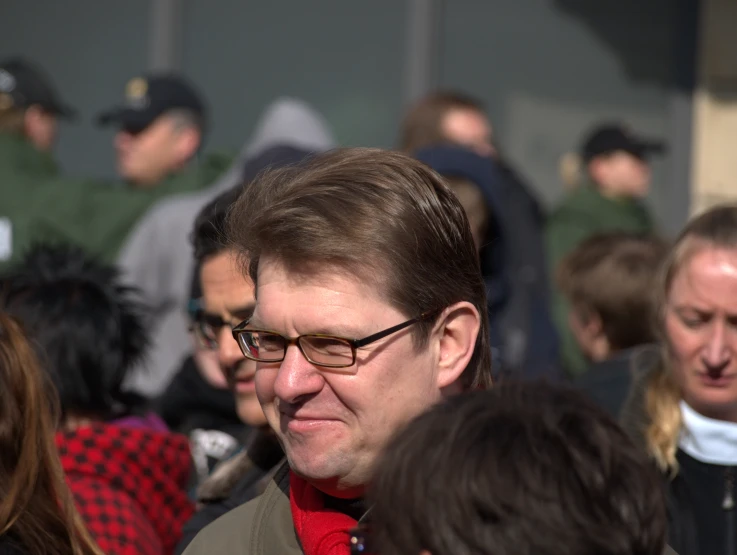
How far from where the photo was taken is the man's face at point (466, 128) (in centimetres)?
544

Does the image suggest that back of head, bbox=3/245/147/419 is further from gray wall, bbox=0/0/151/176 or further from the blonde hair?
gray wall, bbox=0/0/151/176

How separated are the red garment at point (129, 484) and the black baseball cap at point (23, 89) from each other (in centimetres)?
359

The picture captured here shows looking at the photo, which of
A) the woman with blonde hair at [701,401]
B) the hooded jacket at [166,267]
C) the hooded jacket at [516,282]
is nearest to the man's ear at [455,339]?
the woman with blonde hair at [701,401]

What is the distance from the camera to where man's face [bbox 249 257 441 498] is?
189 cm

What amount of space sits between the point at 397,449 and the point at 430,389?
0.44 m

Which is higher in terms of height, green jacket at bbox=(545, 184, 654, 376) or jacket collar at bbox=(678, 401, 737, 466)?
jacket collar at bbox=(678, 401, 737, 466)

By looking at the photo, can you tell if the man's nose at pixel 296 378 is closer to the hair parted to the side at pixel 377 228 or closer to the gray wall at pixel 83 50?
the hair parted to the side at pixel 377 228

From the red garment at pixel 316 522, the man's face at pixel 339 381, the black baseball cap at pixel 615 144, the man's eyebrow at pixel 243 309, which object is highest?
the man's face at pixel 339 381

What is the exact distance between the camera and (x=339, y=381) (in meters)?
1.90

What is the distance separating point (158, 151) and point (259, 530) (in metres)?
4.27

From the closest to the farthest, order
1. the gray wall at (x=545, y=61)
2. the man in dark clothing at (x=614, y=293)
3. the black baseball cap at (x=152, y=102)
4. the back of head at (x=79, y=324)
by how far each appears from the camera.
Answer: the back of head at (x=79, y=324) → the man in dark clothing at (x=614, y=293) → the black baseball cap at (x=152, y=102) → the gray wall at (x=545, y=61)

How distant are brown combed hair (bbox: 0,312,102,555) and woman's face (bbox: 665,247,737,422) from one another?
1.43 metres

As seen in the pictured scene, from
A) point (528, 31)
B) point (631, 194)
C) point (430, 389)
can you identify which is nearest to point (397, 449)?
point (430, 389)

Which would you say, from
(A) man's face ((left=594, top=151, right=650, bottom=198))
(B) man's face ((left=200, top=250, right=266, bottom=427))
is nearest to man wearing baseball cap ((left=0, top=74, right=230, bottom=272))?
Answer: (A) man's face ((left=594, top=151, right=650, bottom=198))
